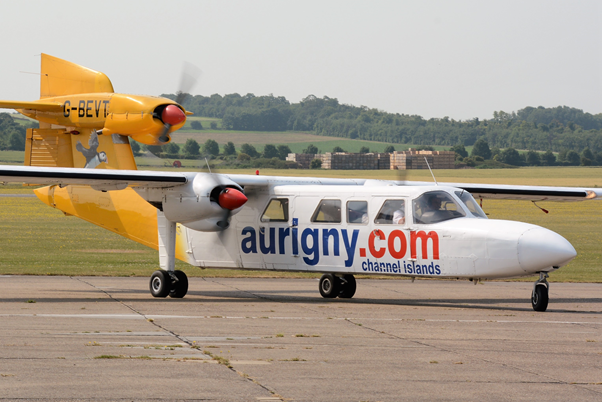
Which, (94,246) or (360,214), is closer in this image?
(360,214)

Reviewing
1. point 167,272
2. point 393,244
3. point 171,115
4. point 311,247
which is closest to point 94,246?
point 167,272

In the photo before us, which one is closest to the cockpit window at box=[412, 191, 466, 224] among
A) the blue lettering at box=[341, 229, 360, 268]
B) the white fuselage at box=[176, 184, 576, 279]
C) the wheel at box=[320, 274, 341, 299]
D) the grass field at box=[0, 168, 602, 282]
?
the white fuselage at box=[176, 184, 576, 279]

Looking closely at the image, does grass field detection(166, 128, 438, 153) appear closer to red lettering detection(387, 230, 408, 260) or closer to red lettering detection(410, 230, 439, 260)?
red lettering detection(387, 230, 408, 260)

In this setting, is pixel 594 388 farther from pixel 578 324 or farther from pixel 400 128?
pixel 400 128

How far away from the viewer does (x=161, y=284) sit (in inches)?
752

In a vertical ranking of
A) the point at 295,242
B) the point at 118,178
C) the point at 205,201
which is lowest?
the point at 295,242

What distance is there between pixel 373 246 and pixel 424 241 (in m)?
1.25

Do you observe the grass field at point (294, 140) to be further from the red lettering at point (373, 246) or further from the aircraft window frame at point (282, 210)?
the red lettering at point (373, 246)

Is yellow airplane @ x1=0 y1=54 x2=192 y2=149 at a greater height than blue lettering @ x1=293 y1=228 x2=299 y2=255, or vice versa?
yellow airplane @ x1=0 y1=54 x2=192 y2=149

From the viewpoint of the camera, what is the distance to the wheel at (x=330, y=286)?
1952 centimetres

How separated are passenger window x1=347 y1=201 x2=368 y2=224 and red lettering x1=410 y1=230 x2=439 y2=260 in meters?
1.28

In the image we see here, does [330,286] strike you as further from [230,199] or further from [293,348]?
[293,348]

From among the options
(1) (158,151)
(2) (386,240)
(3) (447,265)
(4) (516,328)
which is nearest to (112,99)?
(1) (158,151)

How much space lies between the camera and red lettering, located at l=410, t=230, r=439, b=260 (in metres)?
16.3
